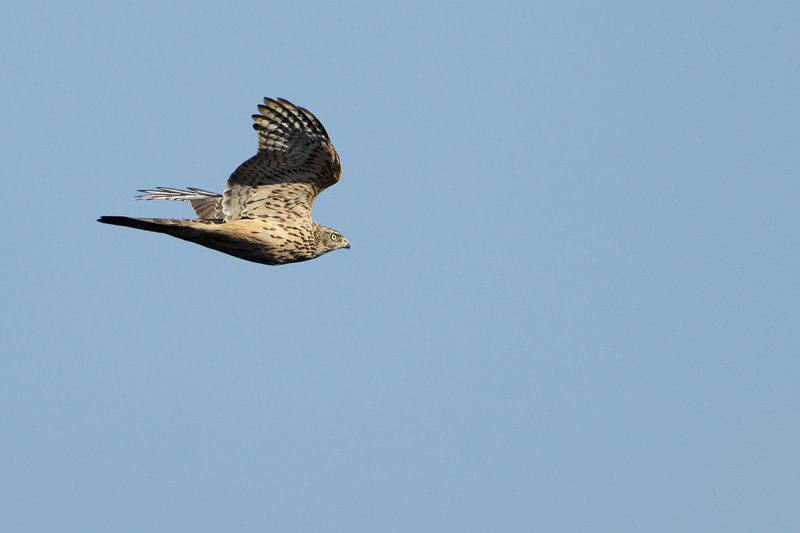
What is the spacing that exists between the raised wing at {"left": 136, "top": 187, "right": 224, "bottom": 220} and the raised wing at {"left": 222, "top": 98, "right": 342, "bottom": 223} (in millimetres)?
1272

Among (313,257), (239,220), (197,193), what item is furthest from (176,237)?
(197,193)

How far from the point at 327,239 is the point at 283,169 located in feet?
3.95

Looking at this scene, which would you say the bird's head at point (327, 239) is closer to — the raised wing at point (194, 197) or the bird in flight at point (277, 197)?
the bird in flight at point (277, 197)

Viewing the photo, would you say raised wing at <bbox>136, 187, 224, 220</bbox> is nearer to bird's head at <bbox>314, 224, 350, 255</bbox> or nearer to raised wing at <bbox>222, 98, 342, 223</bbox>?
raised wing at <bbox>222, 98, 342, 223</bbox>

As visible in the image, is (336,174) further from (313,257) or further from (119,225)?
(119,225)

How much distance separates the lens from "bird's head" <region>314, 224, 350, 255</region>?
15.5 meters

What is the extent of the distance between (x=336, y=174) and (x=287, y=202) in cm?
79

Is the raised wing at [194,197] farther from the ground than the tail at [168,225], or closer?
farther from the ground

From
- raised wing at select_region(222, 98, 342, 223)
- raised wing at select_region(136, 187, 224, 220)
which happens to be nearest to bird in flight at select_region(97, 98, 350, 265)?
raised wing at select_region(222, 98, 342, 223)

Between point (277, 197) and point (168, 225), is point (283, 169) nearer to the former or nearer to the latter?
point (277, 197)

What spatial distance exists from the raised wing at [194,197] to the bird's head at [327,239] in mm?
1777

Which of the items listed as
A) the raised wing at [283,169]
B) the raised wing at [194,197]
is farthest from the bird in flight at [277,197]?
the raised wing at [194,197]

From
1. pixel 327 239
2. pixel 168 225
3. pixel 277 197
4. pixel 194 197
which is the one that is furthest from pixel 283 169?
pixel 194 197

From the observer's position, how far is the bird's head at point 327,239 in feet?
51.0
